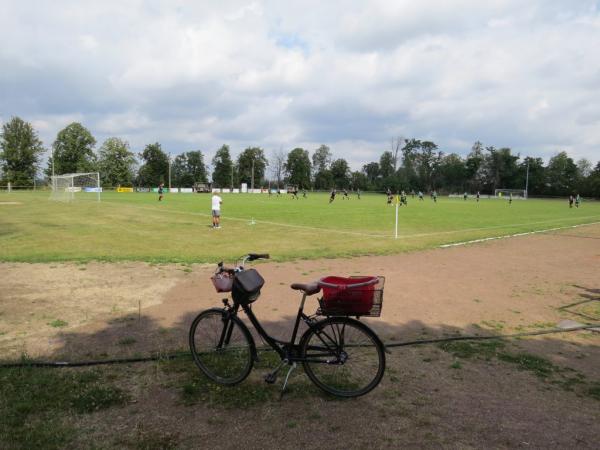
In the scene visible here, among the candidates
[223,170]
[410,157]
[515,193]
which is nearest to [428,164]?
[410,157]

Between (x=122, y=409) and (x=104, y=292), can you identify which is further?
(x=104, y=292)

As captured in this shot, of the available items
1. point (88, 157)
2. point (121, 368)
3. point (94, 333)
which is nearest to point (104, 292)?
point (94, 333)

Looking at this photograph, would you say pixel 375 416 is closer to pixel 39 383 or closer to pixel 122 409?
pixel 122 409

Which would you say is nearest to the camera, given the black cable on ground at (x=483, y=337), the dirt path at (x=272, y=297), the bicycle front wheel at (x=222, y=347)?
the bicycle front wheel at (x=222, y=347)

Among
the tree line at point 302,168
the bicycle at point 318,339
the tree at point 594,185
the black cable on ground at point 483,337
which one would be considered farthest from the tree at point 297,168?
the bicycle at point 318,339

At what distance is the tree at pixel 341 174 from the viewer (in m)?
138

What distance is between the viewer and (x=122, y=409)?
153 inches

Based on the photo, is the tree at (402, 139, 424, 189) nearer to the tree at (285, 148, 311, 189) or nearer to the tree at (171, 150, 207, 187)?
the tree at (285, 148, 311, 189)

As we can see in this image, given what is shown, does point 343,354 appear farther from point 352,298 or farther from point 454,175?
point 454,175

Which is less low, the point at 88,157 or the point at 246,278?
the point at 88,157

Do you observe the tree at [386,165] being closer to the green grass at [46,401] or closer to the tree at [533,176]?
the tree at [533,176]

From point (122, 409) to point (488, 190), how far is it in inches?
5223

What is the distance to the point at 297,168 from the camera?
136 m

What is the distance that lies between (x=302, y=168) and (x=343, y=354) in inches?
5241
